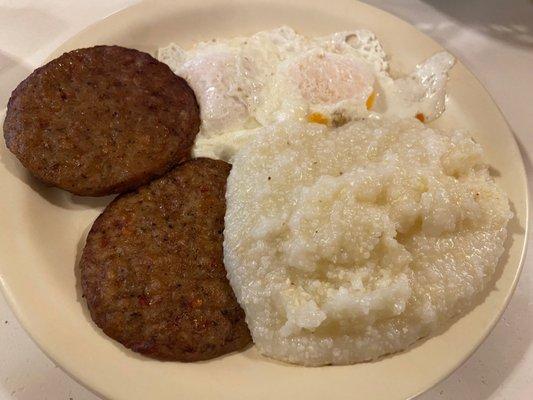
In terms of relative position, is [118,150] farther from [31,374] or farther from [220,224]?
[31,374]

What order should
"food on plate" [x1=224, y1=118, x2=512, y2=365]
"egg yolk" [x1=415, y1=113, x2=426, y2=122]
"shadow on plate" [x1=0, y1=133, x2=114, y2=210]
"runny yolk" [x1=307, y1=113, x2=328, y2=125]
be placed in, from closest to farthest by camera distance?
"food on plate" [x1=224, y1=118, x2=512, y2=365] < "shadow on plate" [x1=0, y1=133, x2=114, y2=210] < "runny yolk" [x1=307, y1=113, x2=328, y2=125] < "egg yolk" [x1=415, y1=113, x2=426, y2=122]

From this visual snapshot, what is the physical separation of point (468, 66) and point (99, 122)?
6.53ft

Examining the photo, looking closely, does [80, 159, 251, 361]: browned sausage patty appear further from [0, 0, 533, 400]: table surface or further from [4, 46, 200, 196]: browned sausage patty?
[0, 0, 533, 400]: table surface

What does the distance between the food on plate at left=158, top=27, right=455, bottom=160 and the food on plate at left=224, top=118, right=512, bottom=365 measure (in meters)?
0.37

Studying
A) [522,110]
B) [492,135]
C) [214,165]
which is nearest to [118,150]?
[214,165]

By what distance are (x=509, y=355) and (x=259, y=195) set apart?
1168mm

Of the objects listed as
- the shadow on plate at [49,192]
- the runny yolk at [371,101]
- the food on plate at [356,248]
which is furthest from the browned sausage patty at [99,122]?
the runny yolk at [371,101]

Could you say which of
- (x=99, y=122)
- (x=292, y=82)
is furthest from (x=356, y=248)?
(x=99, y=122)

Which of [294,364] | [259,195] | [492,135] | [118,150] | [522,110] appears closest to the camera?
[294,364]

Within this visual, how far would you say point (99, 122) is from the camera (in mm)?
2074

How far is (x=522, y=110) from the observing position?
9.05ft

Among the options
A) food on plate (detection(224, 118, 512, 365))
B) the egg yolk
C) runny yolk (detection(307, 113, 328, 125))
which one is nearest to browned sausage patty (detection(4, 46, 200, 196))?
food on plate (detection(224, 118, 512, 365))

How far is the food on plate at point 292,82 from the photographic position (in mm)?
2329

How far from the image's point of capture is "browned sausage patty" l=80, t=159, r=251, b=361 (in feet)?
5.70
